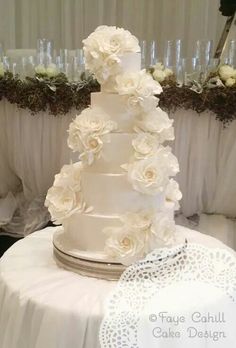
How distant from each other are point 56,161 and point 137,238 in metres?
1.73

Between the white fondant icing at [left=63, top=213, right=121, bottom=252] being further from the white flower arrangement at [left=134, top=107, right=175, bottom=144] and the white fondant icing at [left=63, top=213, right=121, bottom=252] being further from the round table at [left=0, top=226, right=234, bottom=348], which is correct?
the white flower arrangement at [left=134, top=107, right=175, bottom=144]

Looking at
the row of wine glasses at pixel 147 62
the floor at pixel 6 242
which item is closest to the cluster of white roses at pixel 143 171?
the row of wine glasses at pixel 147 62

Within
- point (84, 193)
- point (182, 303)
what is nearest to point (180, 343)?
point (182, 303)

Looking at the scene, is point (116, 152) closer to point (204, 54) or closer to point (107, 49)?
point (107, 49)

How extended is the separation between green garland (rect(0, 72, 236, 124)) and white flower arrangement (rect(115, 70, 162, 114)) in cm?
128

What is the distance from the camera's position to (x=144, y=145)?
1.23m

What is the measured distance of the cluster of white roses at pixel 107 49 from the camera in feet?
4.11

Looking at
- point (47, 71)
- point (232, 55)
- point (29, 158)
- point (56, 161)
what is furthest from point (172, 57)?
point (29, 158)

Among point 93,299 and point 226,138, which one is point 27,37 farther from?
point 93,299

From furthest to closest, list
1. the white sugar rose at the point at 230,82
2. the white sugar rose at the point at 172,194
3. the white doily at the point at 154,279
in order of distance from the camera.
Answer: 1. the white sugar rose at the point at 230,82
2. the white sugar rose at the point at 172,194
3. the white doily at the point at 154,279

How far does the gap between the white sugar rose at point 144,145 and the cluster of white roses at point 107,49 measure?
8.1 inches

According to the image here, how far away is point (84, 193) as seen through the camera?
4.33 feet

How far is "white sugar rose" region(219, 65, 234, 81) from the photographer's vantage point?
7.98 ft

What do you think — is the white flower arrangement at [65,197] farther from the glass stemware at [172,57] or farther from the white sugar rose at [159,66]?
the glass stemware at [172,57]
